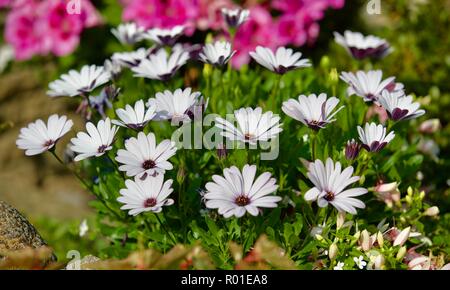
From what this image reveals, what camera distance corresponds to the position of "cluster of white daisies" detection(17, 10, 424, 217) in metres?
2.09

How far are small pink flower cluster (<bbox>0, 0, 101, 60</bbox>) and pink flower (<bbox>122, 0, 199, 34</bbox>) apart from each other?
1.55 ft

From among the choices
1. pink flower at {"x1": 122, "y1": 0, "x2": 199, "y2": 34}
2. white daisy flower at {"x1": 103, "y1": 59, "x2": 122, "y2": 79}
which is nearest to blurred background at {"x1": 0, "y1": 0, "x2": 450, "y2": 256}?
pink flower at {"x1": 122, "y1": 0, "x2": 199, "y2": 34}

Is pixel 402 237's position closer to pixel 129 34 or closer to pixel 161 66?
pixel 161 66

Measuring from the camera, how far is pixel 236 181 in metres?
2.10

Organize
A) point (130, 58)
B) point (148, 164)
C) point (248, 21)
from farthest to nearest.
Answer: point (248, 21), point (130, 58), point (148, 164)

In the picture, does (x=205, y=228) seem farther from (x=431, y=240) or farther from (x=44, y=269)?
(x=431, y=240)

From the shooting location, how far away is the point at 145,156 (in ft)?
7.30

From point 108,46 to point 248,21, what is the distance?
42.7 inches

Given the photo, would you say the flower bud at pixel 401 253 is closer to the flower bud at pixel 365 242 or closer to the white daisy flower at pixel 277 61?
the flower bud at pixel 365 242

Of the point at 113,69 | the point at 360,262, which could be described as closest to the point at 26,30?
the point at 113,69

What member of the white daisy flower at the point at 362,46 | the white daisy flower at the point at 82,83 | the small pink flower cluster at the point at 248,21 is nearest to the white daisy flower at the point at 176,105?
the white daisy flower at the point at 82,83
